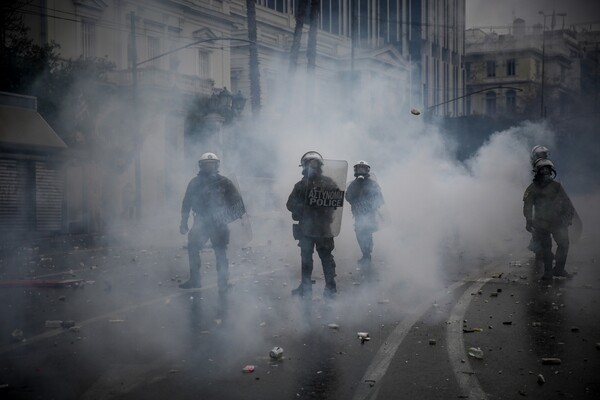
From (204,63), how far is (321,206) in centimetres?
2770

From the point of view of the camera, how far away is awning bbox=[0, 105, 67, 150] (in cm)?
1855

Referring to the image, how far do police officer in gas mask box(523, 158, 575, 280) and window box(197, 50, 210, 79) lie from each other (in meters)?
26.0

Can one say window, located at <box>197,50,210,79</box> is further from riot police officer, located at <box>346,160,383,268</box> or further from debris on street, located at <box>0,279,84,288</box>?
debris on street, located at <box>0,279,84,288</box>

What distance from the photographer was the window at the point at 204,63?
116 feet

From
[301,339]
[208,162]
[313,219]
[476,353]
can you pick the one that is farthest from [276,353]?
[208,162]

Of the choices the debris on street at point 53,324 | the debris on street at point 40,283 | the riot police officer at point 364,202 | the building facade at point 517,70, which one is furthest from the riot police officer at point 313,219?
the building facade at point 517,70

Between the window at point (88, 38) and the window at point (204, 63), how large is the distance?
8.31 m

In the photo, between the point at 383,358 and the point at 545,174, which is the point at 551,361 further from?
the point at 545,174

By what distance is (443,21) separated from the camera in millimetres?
70188

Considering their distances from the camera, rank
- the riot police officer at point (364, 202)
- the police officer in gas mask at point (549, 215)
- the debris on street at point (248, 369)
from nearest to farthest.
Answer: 1. the debris on street at point (248, 369)
2. the police officer in gas mask at point (549, 215)
3. the riot police officer at point (364, 202)

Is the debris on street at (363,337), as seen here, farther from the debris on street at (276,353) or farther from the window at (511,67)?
the window at (511,67)

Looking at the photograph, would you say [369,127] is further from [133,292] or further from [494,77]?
[494,77]

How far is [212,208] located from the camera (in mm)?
10086

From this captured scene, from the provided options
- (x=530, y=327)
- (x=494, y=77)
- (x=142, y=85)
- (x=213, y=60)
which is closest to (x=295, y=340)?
(x=530, y=327)
